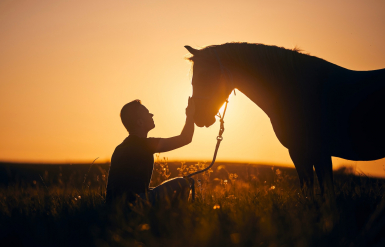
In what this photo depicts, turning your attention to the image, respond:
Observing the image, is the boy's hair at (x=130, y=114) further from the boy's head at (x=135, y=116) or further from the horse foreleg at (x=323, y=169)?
the horse foreleg at (x=323, y=169)

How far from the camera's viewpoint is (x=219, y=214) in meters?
2.65

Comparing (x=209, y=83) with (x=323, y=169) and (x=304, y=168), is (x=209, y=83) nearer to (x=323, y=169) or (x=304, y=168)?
Result: (x=304, y=168)

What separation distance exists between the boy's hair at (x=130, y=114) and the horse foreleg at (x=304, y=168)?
2.09 m

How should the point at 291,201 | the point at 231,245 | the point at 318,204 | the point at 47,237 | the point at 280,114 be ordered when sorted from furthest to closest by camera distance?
1. the point at 280,114
2. the point at 291,201
3. the point at 318,204
4. the point at 47,237
5. the point at 231,245

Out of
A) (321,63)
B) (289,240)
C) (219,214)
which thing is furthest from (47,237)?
(321,63)

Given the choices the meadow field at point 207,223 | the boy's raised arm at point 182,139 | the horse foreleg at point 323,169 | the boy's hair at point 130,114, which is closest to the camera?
the meadow field at point 207,223

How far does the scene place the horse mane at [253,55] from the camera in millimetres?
3586

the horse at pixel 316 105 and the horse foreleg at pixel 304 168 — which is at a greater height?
the horse at pixel 316 105

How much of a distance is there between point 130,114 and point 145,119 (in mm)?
214

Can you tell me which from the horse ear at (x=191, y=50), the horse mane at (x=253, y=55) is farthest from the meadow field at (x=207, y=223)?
the horse ear at (x=191, y=50)

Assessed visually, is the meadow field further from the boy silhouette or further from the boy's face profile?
the boy's face profile

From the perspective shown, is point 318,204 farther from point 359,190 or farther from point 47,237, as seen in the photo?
point 47,237

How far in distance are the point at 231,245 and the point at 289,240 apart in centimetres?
45

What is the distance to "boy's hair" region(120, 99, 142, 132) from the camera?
11.6 ft
